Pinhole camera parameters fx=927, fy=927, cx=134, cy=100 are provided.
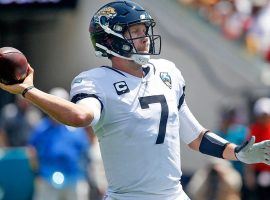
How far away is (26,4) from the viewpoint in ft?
42.2

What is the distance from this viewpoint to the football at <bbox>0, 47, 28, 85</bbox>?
4176mm

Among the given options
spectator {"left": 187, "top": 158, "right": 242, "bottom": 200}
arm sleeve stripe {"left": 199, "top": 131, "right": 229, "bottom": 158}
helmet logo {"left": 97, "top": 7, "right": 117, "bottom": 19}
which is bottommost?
spectator {"left": 187, "top": 158, "right": 242, "bottom": 200}

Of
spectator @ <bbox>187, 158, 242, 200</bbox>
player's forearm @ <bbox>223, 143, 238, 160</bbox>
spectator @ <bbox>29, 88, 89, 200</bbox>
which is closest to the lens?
player's forearm @ <bbox>223, 143, 238, 160</bbox>

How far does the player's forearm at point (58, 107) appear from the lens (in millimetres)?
4082

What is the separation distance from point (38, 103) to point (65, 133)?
226 inches

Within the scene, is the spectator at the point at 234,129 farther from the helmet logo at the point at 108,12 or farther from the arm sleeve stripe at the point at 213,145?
the helmet logo at the point at 108,12

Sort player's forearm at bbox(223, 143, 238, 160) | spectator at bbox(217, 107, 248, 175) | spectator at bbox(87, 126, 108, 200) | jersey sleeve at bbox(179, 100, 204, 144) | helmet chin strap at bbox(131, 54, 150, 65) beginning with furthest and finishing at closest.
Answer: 1. spectator at bbox(87, 126, 108, 200)
2. spectator at bbox(217, 107, 248, 175)
3. jersey sleeve at bbox(179, 100, 204, 144)
4. player's forearm at bbox(223, 143, 238, 160)
5. helmet chin strap at bbox(131, 54, 150, 65)

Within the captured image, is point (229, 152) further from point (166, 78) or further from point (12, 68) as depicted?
point (12, 68)

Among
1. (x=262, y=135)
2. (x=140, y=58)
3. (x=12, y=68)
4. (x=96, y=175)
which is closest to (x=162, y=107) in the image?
(x=140, y=58)

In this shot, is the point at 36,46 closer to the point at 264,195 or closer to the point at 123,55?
the point at 264,195

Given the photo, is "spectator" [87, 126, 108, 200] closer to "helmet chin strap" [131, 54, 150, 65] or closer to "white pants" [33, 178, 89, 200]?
"white pants" [33, 178, 89, 200]

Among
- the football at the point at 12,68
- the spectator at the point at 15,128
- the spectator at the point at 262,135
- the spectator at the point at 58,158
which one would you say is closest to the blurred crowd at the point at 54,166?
the spectator at the point at 58,158

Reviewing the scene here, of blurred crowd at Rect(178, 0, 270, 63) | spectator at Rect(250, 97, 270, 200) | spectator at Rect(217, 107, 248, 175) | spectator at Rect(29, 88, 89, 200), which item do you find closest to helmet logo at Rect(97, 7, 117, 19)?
spectator at Rect(250, 97, 270, 200)

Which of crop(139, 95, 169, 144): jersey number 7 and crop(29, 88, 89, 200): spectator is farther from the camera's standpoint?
crop(29, 88, 89, 200): spectator
